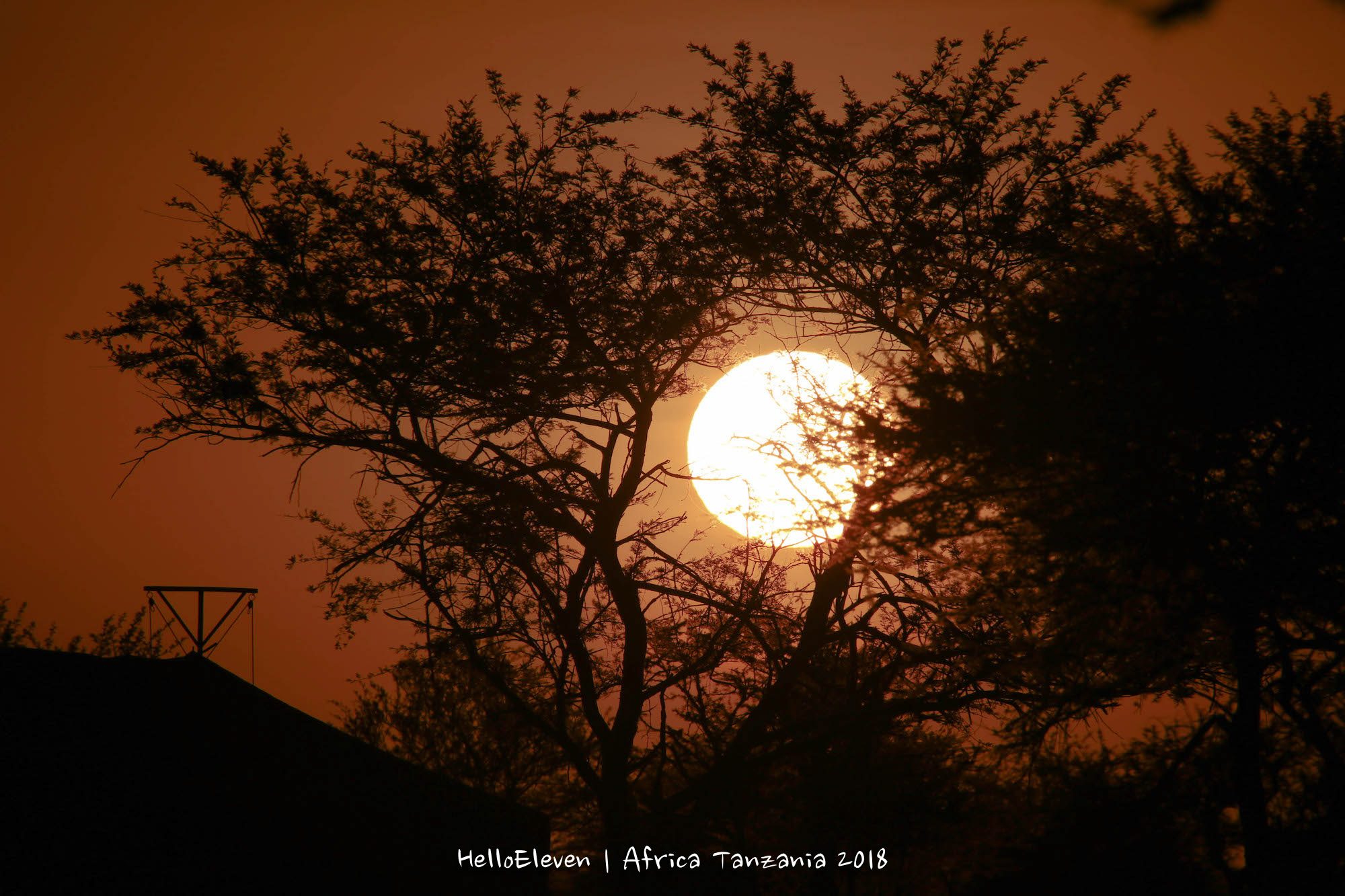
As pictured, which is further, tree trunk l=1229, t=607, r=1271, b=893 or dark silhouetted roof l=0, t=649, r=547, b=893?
dark silhouetted roof l=0, t=649, r=547, b=893

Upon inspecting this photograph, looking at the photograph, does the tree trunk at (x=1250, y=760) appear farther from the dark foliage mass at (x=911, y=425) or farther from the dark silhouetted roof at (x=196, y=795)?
the dark silhouetted roof at (x=196, y=795)

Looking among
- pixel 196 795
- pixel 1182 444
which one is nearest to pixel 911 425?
pixel 1182 444

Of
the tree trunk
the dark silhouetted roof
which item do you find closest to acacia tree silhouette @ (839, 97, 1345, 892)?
the tree trunk

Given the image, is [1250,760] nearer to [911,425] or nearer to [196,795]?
[911,425]

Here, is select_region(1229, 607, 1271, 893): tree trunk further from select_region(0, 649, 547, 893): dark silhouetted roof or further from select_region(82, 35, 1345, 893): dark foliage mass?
select_region(0, 649, 547, 893): dark silhouetted roof

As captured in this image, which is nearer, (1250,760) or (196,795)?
(1250,760)

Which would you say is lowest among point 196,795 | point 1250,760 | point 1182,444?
point 1250,760

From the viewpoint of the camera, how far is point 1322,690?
8.38 m

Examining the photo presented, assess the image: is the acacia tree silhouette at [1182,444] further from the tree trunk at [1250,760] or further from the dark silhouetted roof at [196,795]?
the dark silhouetted roof at [196,795]

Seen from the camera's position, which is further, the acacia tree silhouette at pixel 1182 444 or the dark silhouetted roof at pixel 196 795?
the dark silhouetted roof at pixel 196 795

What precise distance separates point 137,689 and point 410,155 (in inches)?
321

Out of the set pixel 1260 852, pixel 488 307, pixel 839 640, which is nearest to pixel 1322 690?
pixel 1260 852

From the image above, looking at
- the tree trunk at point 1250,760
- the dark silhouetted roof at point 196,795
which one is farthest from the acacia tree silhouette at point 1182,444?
the dark silhouetted roof at point 196,795

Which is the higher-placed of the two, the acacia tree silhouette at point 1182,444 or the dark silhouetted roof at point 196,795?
the acacia tree silhouette at point 1182,444
